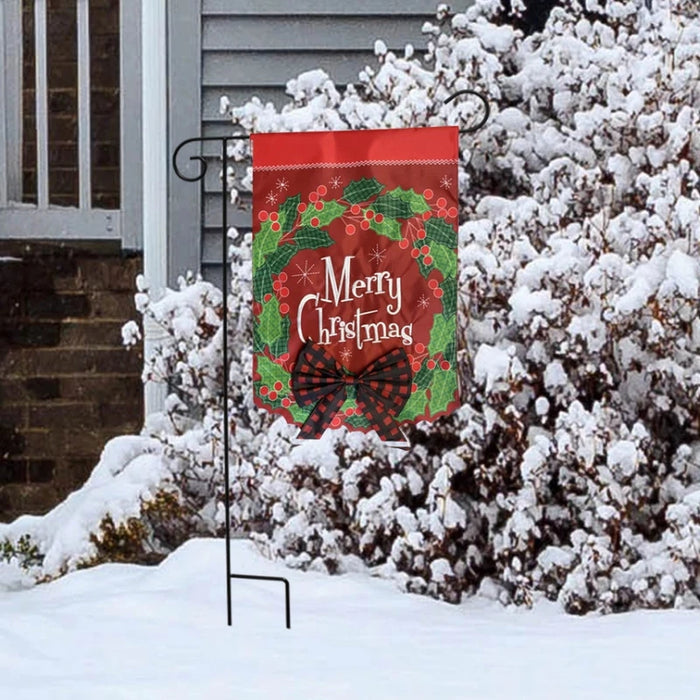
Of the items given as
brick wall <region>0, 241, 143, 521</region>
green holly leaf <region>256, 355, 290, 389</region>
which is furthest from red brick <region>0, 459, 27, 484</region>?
green holly leaf <region>256, 355, 290, 389</region>

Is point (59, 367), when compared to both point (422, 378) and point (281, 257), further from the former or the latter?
point (422, 378)

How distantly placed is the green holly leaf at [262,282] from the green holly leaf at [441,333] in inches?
18.4

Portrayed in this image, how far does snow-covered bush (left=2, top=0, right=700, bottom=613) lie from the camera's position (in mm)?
4883

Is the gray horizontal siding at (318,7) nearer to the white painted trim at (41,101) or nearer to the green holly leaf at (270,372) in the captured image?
the white painted trim at (41,101)

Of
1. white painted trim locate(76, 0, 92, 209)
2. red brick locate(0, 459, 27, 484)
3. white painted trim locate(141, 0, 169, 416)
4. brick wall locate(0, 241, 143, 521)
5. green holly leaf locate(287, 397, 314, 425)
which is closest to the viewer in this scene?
green holly leaf locate(287, 397, 314, 425)

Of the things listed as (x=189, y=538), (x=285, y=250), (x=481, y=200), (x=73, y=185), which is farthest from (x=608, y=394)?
(x=73, y=185)

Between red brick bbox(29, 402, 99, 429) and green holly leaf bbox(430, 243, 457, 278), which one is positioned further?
red brick bbox(29, 402, 99, 429)

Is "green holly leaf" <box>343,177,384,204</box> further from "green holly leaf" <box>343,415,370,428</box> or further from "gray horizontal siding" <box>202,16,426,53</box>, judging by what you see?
"gray horizontal siding" <box>202,16,426,53</box>

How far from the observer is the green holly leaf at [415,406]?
4375 millimetres

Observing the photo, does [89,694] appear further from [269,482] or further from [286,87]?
[286,87]

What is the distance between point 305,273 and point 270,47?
8.21 feet

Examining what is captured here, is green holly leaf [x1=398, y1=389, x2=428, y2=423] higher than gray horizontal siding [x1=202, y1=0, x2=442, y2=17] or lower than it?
lower

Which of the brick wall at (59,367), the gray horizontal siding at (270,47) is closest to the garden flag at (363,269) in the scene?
the gray horizontal siding at (270,47)

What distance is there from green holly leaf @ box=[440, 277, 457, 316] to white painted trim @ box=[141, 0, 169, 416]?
7.96ft
